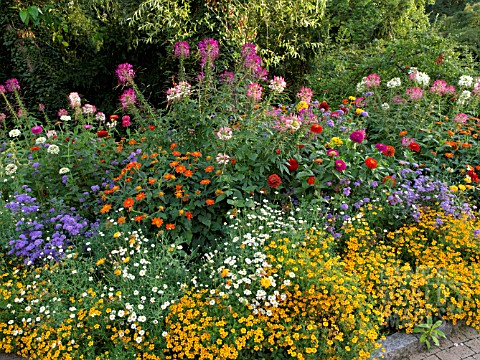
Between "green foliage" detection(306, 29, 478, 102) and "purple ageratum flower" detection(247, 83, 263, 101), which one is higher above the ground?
"purple ageratum flower" detection(247, 83, 263, 101)

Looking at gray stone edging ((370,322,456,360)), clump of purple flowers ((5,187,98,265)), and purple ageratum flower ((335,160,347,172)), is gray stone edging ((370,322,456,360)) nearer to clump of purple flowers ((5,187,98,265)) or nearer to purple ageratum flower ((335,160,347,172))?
purple ageratum flower ((335,160,347,172))

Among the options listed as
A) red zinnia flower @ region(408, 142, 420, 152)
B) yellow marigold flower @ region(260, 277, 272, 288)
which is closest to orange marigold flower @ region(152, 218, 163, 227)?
yellow marigold flower @ region(260, 277, 272, 288)

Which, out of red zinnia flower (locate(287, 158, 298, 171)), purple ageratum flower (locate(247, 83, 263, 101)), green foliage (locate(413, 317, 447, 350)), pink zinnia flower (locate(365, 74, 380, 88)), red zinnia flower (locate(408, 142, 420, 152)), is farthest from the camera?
pink zinnia flower (locate(365, 74, 380, 88))

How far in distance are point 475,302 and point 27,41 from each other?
6638 mm

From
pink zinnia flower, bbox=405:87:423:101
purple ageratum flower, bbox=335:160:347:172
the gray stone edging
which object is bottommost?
the gray stone edging

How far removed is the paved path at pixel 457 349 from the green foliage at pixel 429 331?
0.06 metres

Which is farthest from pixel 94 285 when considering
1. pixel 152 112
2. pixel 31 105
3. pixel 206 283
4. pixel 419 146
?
pixel 31 105

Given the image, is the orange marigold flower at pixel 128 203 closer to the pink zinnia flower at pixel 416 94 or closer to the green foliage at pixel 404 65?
the pink zinnia flower at pixel 416 94

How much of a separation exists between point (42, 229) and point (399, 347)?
8.53ft

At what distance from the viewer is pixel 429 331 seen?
291 centimetres

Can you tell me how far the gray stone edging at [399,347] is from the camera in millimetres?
2783

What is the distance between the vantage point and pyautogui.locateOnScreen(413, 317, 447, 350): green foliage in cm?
289

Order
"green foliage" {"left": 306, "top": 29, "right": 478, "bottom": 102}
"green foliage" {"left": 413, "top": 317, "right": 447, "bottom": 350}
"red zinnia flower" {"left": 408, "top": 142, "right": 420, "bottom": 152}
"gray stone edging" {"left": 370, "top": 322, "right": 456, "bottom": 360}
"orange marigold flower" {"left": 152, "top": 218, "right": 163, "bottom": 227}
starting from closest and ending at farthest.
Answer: "gray stone edging" {"left": 370, "top": 322, "right": 456, "bottom": 360}, "green foliage" {"left": 413, "top": 317, "right": 447, "bottom": 350}, "orange marigold flower" {"left": 152, "top": 218, "right": 163, "bottom": 227}, "red zinnia flower" {"left": 408, "top": 142, "right": 420, "bottom": 152}, "green foliage" {"left": 306, "top": 29, "right": 478, "bottom": 102}

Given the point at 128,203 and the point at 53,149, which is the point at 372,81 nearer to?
the point at 128,203
